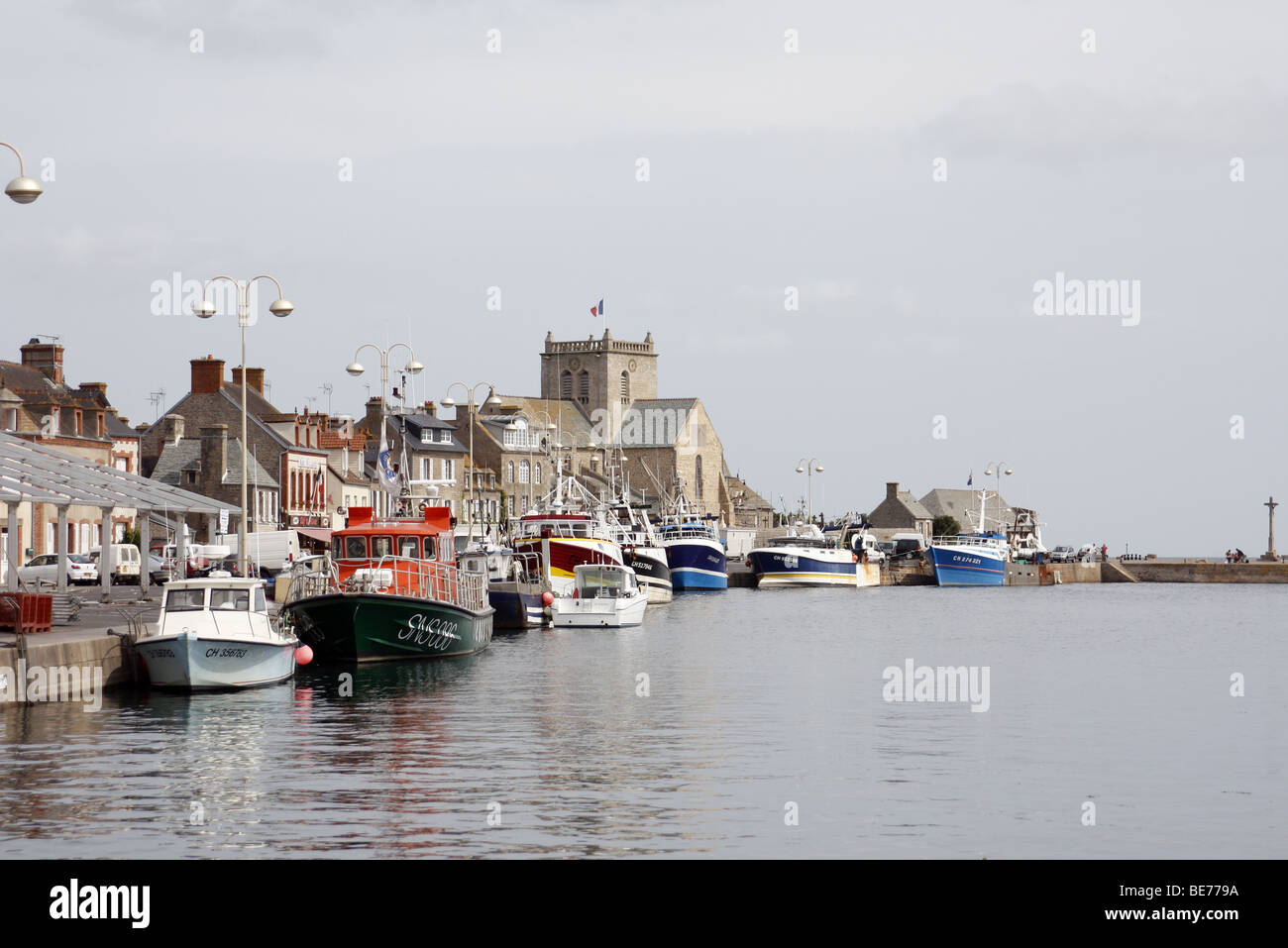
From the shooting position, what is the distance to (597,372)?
180m

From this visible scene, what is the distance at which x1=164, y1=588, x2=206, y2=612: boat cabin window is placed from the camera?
112 feet

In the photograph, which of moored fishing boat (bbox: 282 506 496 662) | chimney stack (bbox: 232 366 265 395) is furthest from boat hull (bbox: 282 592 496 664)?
chimney stack (bbox: 232 366 265 395)

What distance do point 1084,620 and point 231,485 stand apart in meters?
45.1

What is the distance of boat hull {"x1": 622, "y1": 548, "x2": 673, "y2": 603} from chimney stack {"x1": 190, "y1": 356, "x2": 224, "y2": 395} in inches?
1024

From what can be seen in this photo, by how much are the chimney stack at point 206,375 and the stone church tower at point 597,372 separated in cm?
8613

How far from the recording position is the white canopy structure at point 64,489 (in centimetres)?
4012

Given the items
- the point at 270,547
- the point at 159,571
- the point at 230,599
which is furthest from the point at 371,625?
the point at 270,547

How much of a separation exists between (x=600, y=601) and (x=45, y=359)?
3804cm

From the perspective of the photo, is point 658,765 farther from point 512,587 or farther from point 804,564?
point 804,564

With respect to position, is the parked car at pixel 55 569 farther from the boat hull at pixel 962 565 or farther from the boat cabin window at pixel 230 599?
the boat hull at pixel 962 565

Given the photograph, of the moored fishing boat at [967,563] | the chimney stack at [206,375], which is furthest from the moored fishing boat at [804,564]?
the chimney stack at [206,375]

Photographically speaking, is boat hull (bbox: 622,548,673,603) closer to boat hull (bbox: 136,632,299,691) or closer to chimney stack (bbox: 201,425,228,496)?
chimney stack (bbox: 201,425,228,496)

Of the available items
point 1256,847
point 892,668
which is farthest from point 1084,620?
point 1256,847
